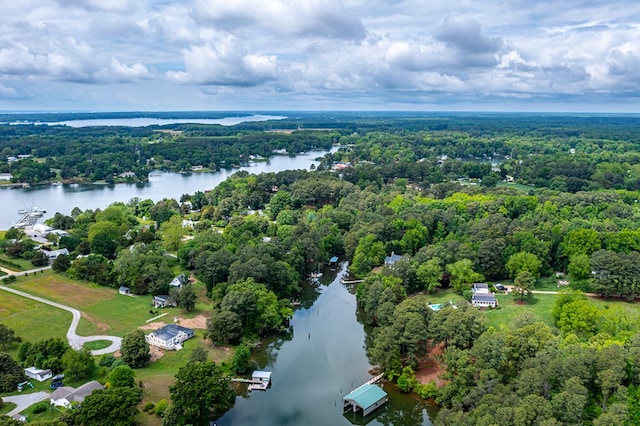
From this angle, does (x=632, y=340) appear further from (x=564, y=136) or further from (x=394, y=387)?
(x=564, y=136)

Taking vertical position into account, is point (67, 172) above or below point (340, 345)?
above

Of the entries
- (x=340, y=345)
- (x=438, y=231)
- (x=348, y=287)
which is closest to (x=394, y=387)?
(x=340, y=345)

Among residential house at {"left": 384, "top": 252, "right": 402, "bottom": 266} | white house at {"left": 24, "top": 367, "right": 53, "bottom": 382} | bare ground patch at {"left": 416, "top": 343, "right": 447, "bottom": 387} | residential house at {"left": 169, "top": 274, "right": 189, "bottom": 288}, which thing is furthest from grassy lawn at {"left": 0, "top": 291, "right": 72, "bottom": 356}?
residential house at {"left": 384, "top": 252, "right": 402, "bottom": 266}

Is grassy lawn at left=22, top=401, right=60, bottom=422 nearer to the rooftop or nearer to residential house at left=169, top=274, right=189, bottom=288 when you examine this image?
the rooftop

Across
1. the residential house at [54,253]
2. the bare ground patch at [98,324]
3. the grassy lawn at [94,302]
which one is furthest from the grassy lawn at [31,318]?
the residential house at [54,253]

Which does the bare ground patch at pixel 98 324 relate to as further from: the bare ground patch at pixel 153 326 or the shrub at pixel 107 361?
the shrub at pixel 107 361

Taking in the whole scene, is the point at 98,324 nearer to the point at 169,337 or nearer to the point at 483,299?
the point at 169,337
